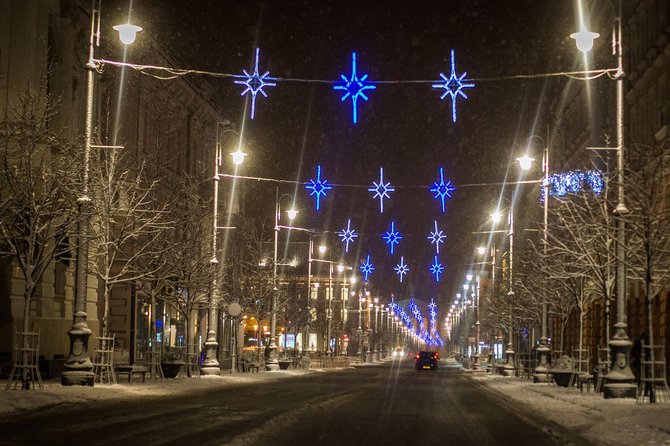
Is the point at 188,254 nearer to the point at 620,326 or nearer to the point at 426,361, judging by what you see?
the point at 620,326

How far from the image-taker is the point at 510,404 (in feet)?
86.0

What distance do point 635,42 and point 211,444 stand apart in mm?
37041

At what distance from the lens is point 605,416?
20656 millimetres

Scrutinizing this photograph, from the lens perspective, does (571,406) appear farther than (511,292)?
No

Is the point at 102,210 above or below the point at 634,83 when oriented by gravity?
below

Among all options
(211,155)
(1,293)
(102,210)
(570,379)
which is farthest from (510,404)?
(211,155)

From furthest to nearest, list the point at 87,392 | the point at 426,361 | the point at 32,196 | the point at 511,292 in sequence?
the point at 426,361 < the point at 511,292 < the point at 32,196 < the point at 87,392

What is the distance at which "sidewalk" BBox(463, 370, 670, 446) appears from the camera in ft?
52.6

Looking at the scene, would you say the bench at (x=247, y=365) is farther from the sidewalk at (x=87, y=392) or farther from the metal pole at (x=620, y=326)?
the metal pole at (x=620, y=326)

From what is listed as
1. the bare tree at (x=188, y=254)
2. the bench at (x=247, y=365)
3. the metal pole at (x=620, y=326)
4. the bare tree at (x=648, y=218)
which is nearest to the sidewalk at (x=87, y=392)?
the bare tree at (x=188, y=254)

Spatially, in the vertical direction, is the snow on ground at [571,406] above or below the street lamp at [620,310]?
below

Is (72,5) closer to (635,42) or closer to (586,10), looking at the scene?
(635,42)

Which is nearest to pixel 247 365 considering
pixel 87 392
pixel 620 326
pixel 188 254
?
pixel 188 254

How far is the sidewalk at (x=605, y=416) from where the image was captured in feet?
52.6
